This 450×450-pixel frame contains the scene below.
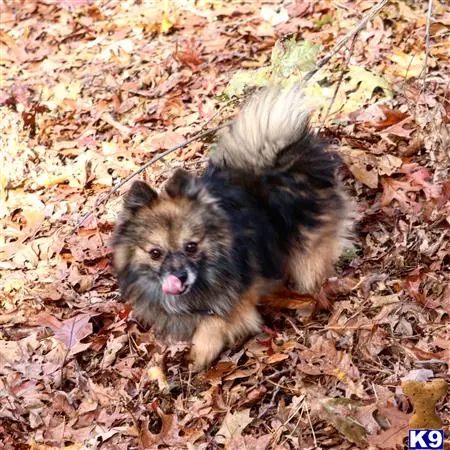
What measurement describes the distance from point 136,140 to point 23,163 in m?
1.13

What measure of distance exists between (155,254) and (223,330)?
2.33 feet

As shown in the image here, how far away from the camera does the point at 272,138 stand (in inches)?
168

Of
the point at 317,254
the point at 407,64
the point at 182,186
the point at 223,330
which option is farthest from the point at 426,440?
the point at 407,64

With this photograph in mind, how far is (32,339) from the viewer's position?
4621 mm

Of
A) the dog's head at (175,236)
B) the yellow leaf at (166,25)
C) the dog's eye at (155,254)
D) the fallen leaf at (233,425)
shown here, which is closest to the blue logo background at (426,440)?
the fallen leaf at (233,425)

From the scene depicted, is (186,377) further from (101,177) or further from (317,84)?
(317,84)

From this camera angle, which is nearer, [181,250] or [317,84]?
[181,250]

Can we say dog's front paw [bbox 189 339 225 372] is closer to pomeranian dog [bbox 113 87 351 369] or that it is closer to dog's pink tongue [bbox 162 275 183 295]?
pomeranian dog [bbox 113 87 351 369]

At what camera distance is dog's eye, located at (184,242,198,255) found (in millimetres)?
3752

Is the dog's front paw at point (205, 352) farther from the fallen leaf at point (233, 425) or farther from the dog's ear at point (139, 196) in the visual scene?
the dog's ear at point (139, 196)

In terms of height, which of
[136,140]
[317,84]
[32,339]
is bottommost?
[32,339]

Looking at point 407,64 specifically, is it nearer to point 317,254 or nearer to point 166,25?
point 317,254

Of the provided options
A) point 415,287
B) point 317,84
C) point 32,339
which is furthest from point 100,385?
point 317,84

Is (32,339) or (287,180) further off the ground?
(287,180)
